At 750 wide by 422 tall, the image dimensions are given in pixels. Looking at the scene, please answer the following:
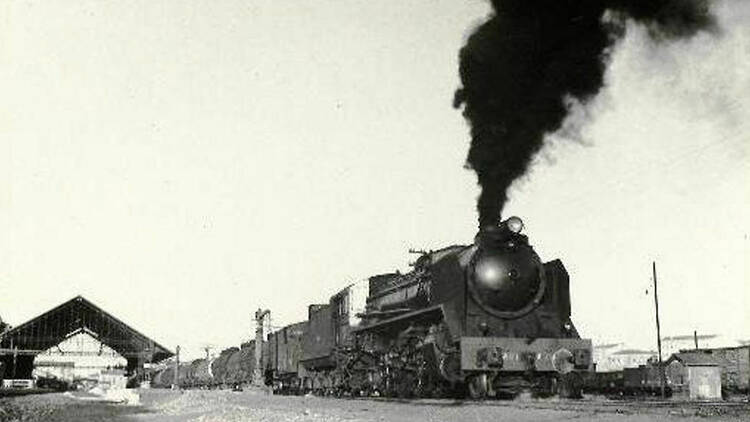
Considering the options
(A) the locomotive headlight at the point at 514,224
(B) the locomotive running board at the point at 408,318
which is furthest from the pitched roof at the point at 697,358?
(A) the locomotive headlight at the point at 514,224

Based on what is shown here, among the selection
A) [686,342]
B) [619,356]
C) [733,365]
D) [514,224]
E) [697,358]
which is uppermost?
[514,224]

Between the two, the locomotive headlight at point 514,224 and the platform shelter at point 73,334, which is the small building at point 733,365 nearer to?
the locomotive headlight at point 514,224

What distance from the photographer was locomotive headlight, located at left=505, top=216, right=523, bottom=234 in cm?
1588

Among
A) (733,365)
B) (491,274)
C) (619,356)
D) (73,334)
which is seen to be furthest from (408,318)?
(619,356)

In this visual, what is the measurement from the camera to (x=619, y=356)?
93.1 metres

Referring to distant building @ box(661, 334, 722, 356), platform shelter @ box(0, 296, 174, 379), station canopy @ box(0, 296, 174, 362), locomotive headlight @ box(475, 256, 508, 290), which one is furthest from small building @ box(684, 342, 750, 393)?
distant building @ box(661, 334, 722, 356)

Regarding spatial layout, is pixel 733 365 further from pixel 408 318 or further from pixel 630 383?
pixel 408 318

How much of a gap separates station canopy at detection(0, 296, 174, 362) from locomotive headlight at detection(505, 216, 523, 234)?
34.1 metres

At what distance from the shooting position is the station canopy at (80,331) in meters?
43.5

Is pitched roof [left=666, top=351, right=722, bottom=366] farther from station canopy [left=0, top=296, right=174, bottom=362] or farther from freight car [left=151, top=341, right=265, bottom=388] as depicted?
station canopy [left=0, top=296, right=174, bottom=362]

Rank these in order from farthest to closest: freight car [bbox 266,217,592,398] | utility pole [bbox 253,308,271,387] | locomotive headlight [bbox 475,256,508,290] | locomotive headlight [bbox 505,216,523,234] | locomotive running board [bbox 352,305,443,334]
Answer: utility pole [bbox 253,308,271,387], locomotive running board [bbox 352,305,443,334], locomotive headlight [bbox 505,216,523,234], locomotive headlight [bbox 475,256,508,290], freight car [bbox 266,217,592,398]

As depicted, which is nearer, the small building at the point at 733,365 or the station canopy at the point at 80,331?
the small building at the point at 733,365

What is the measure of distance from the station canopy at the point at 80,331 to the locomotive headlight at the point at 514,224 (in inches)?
1343

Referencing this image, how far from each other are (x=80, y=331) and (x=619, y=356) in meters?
67.9
